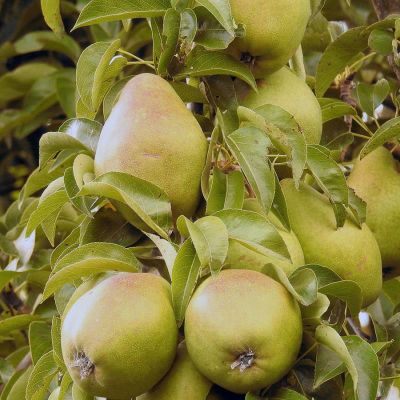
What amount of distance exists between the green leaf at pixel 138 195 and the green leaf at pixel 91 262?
0.05m

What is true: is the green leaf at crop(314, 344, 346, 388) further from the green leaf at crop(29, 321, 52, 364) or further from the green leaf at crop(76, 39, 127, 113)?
the green leaf at crop(29, 321, 52, 364)

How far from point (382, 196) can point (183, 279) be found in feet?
1.44

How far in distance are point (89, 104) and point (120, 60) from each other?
0.23 feet

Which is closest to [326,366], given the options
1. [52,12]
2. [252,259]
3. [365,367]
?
[365,367]

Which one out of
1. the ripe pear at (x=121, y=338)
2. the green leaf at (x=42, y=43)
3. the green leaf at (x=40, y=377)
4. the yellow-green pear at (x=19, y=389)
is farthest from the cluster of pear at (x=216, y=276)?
the green leaf at (x=42, y=43)

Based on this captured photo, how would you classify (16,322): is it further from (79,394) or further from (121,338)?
(121,338)

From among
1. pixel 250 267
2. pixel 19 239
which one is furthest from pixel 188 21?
pixel 19 239

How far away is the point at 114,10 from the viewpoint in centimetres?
116

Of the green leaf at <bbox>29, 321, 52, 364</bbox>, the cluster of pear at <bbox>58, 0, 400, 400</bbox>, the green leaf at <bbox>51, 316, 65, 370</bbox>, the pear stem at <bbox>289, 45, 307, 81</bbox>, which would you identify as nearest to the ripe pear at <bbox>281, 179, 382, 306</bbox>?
the cluster of pear at <bbox>58, 0, 400, 400</bbox>

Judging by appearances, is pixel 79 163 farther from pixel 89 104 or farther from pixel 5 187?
pixel 5 187

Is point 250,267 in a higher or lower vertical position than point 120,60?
lower

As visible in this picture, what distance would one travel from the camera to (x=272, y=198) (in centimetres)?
104

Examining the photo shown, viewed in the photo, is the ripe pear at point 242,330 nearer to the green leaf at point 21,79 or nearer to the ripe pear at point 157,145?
the ripe pear at point 157,145

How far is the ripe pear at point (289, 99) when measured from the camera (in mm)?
1230
